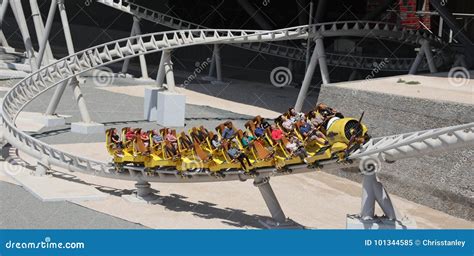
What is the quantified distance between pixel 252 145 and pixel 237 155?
0.48 meters

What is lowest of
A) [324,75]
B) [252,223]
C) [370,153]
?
[252,223]

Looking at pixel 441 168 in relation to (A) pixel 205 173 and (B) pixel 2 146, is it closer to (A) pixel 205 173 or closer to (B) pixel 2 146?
(A) pixel 205 173

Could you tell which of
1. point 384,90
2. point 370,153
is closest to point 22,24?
point 384,90

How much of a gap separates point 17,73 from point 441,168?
→ 29.6m

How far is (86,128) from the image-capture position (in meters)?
34.5

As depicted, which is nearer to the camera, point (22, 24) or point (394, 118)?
point (394, 118)

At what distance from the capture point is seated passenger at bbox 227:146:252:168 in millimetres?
21297

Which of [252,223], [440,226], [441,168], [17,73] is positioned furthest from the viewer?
[17,73]

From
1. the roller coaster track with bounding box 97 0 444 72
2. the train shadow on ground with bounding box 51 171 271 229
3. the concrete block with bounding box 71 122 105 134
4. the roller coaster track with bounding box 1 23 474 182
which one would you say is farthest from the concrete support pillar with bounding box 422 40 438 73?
the train shadow on ground with bounding box 51 171 271 229

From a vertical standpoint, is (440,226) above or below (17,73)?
below

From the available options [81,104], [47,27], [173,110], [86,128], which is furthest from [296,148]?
[47,27]

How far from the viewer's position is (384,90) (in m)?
29.5

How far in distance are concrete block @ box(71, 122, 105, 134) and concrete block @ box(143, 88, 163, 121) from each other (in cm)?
356

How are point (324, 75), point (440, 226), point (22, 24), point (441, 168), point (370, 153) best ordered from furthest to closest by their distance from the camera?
point (22, 24)
point (324, 75)
point (441, 168)
point (440, 226)
point (370, 153)
